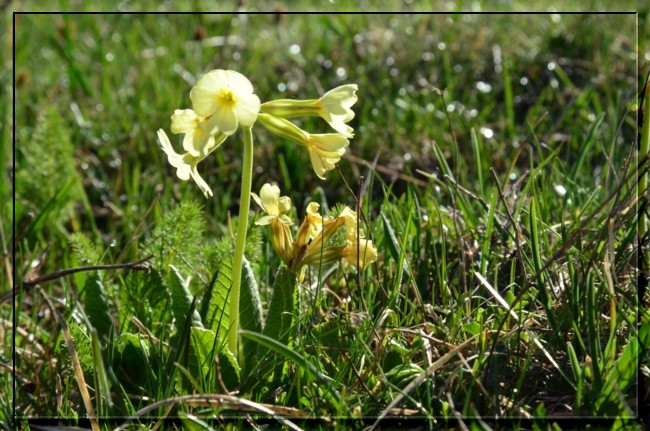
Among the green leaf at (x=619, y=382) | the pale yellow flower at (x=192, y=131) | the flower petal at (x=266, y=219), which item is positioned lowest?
the green leaf at (x=619, y=382)

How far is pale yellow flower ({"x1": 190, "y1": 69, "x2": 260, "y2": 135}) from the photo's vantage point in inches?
52.4

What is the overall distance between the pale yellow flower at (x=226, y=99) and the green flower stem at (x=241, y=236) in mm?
75

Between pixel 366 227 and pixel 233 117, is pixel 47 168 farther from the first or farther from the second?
pixel 233 117

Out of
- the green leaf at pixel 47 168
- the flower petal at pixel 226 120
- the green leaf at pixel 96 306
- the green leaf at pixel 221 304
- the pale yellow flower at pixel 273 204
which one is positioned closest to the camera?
the flower petal at pixel 226 120

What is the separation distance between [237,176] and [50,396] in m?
1.19

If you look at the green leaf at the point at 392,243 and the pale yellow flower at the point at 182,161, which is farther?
the green leaf at the point at 392,243

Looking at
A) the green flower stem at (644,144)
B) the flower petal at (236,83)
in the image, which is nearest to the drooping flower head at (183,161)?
the flower petal at (236,83)

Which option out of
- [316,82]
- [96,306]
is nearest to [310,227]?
[96,306]

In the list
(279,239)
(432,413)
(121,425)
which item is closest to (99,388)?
(121,425)

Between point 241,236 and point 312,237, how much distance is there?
0.18 m

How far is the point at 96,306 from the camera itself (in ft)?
6.10

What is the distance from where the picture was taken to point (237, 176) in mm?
2893

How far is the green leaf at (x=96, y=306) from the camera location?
1.86 metres

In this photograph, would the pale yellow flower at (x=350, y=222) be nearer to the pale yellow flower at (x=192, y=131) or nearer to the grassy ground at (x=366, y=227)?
the grassy ground at (x=366, y=227)
